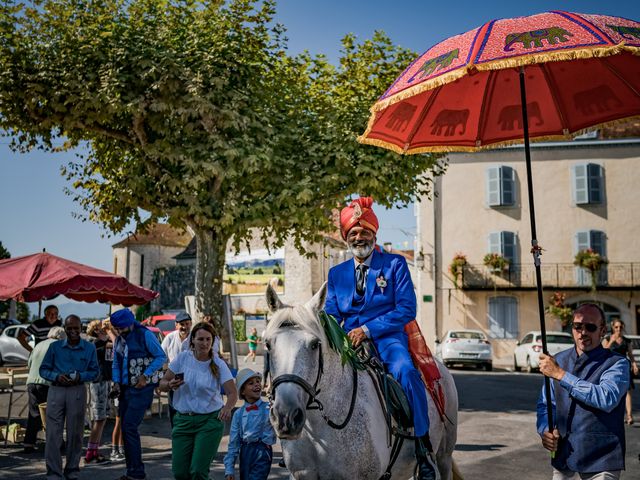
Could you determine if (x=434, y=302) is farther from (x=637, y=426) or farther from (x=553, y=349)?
(x=637, y=426)

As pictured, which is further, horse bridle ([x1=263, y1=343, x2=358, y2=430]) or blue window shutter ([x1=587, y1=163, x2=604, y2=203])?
blue window shutter ([x1=587, y1=163, x2=604, y2=203])

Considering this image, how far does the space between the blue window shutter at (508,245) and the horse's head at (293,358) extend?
3057cm

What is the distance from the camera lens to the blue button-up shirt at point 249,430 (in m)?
5.95

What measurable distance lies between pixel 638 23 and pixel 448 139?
7.11ft

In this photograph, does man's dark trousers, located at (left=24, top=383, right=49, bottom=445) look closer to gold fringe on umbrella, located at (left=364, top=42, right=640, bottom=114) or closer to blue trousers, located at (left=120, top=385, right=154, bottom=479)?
blue trousers, located at (left=120, top=385, right=154, bottom=479)

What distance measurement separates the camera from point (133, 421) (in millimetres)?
7867

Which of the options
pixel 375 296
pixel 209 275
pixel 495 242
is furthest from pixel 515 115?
pixel 495 242

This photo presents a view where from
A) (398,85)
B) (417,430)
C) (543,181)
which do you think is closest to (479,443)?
(417,430)

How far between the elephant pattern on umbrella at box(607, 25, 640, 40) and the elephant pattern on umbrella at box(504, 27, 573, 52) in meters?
0.32

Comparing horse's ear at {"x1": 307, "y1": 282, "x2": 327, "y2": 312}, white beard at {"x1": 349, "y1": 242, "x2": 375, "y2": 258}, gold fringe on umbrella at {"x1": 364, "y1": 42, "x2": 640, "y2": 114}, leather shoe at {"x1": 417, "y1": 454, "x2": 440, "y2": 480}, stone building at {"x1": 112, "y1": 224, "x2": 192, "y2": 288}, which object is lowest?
leather shoe at {"x1": 417, "y1": 454, "x2": 440, "y2": 480}

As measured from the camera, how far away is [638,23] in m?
4.36

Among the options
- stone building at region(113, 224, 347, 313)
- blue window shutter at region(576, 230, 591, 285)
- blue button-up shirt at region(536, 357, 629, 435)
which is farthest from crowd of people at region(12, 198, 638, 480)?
blue window shutter at region(576, 230, 591, 285)

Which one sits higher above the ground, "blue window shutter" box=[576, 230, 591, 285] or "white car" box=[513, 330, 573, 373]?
"blue window shutter" box=[576, 230, 591, 285]

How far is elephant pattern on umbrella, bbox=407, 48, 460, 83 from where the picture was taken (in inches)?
175
